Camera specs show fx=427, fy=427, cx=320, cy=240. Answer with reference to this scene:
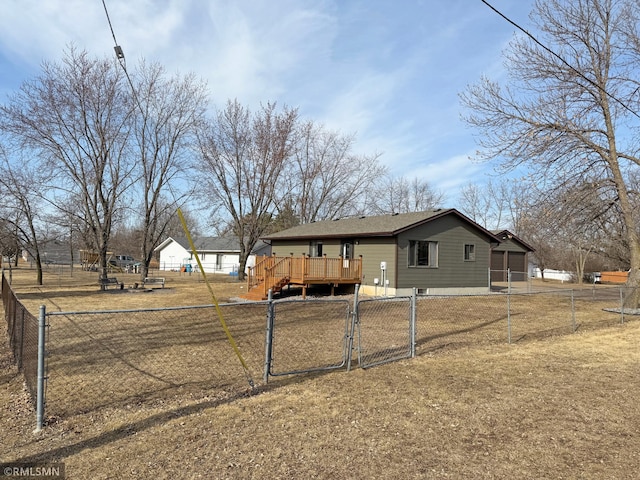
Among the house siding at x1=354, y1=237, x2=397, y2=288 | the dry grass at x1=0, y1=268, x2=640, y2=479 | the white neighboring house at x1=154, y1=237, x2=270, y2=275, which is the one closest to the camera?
the dry grass at x1=0, y1=268, x2=640, y2=479

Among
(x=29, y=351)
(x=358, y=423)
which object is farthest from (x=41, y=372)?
(x=358, y=423)

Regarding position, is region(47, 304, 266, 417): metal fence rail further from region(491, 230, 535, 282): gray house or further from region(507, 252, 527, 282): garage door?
region(507, 252, 527, 282): garage door

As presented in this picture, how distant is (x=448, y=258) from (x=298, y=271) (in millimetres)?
7790

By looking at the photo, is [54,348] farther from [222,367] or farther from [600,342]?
[600,342]

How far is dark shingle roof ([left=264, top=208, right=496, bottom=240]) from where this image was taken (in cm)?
1909

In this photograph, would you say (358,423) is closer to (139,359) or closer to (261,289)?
(139,359)

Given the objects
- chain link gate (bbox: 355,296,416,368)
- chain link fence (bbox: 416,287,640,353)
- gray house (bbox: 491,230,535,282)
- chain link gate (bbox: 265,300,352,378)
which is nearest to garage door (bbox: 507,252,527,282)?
gray house (bbox: 491,230,535,282)

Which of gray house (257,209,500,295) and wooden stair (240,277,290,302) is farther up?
gray house (257,209,500,295)

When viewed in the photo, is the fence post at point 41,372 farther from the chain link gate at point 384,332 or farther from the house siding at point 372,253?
the house siding at point 372,253

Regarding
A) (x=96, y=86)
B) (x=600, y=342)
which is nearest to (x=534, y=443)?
(x=600, y=342)

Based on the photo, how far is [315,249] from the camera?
76.4 ft

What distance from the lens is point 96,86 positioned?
74.2 ft

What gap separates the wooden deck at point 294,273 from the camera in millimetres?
17781

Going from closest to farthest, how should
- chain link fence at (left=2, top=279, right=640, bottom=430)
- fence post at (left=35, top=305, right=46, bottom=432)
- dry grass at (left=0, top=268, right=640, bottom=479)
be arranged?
dry grass at (left=0, top=268, right=640, bottom=479) < fence post at (left=35, top=305, right=46, bottom=432) < chain link fence at (left=2, top=279, right=640, bottom=430)
